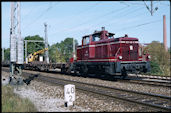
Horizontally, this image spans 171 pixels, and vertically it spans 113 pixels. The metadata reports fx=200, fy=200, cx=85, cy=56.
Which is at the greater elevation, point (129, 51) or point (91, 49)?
point (91, 49)

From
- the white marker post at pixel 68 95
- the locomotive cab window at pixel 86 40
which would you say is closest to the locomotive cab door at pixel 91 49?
the locomotive cab window at pixel 86 40

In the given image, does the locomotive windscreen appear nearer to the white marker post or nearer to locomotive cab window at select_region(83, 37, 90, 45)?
locomotive cab window at select_region(83, 37, 90, 45)

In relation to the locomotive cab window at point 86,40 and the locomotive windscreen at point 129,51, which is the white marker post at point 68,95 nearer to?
the locomotive windscreen at point 129,51

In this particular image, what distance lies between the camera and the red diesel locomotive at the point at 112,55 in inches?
564

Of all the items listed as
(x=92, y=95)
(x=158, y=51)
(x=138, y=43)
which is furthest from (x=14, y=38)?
(x=158, y=51)

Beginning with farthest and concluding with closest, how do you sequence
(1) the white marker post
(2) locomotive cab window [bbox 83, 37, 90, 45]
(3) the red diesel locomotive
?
1. (2) locomotive cab window [bbox 83, 37, 90, 45]
2. (3) the red diesel locomotive
3. (1) the white marker post

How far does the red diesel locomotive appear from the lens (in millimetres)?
14328

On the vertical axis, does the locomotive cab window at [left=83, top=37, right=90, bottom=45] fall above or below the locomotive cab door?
above

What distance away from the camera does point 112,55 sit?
15.2 meters

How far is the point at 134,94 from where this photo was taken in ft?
30.0

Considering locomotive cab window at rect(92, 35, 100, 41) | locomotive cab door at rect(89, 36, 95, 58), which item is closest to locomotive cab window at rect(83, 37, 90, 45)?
locomotive cab door at rect(89, 36, 95, 58)

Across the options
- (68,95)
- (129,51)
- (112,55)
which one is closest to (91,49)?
(112,55)

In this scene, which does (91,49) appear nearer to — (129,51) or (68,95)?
(129,51)

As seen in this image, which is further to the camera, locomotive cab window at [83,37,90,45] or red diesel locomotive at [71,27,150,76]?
locomotive cab window at [83,37,90,45]
